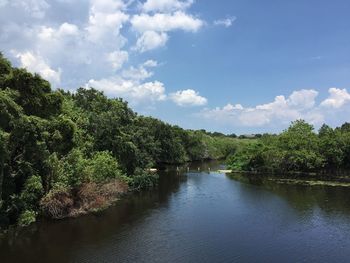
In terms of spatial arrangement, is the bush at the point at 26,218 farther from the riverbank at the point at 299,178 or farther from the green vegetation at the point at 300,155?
the green vegetation at the point at 300,155

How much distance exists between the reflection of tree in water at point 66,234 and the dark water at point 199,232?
0.24 ft

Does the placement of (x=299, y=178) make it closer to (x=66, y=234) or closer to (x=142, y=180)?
(x=142, y=180)

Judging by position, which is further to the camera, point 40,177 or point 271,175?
point 271,175

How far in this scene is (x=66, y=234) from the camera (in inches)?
1462

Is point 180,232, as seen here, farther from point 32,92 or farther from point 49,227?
point 32,92

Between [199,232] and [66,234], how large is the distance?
12.6 meters

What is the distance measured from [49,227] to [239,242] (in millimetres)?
18591

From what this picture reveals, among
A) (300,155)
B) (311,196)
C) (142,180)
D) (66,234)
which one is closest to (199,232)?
(66,234)

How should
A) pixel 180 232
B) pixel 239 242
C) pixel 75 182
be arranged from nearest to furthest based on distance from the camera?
pixel 239 242 < pixel 180 232 < pixel 75 182

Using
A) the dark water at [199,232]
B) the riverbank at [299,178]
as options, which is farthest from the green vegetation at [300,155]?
the dark water at [199,232]

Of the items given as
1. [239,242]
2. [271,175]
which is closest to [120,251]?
[239,242]

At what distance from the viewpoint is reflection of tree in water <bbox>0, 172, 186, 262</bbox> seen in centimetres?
3162

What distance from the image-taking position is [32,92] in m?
40.1

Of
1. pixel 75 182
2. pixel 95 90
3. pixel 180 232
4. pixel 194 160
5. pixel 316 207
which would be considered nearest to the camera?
pixel 180 232
